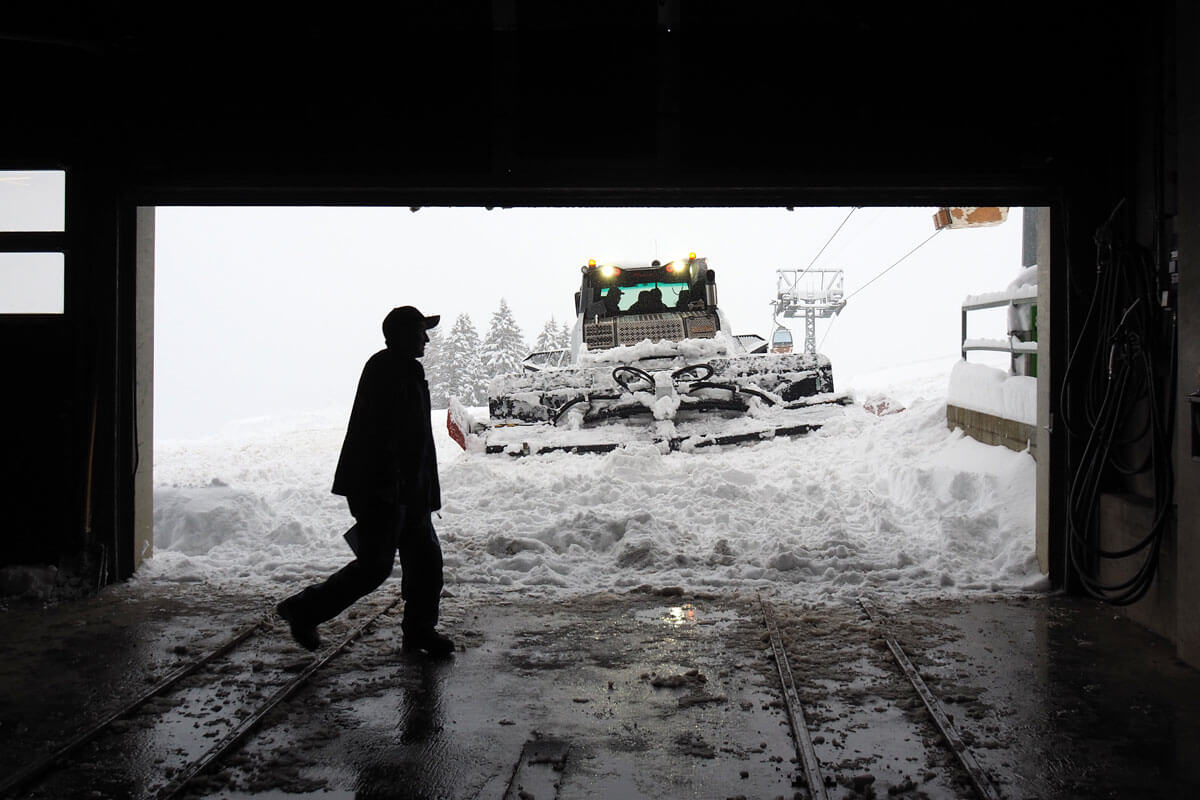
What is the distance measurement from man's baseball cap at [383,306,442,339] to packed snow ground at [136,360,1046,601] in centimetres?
267

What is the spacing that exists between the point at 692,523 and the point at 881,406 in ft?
28.2

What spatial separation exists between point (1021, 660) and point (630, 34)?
14.9 ft

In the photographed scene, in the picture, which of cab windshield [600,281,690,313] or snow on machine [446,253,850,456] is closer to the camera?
snow on machine [446,253,850,456]

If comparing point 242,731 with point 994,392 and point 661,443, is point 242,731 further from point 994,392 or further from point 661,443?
point 661,443

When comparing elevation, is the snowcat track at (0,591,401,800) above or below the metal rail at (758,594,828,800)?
below

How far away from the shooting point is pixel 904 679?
192 inches

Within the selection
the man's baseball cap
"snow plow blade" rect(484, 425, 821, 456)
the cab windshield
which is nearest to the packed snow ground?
"snow plow blade" rect(484, 425, 821, 456)

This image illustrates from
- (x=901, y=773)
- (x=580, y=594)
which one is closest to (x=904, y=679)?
(x=901, y=773)

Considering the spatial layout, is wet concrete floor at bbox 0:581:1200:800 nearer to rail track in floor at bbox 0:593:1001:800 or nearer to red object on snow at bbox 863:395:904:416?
rail track in floor at bbox 0:593:1001:800

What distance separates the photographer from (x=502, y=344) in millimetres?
51844

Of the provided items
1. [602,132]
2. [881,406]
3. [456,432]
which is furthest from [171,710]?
[881,406]

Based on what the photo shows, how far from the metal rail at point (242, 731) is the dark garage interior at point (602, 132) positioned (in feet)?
9.06

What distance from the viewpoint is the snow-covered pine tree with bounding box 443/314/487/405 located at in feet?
161

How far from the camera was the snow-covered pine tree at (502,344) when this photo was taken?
5094 cm
